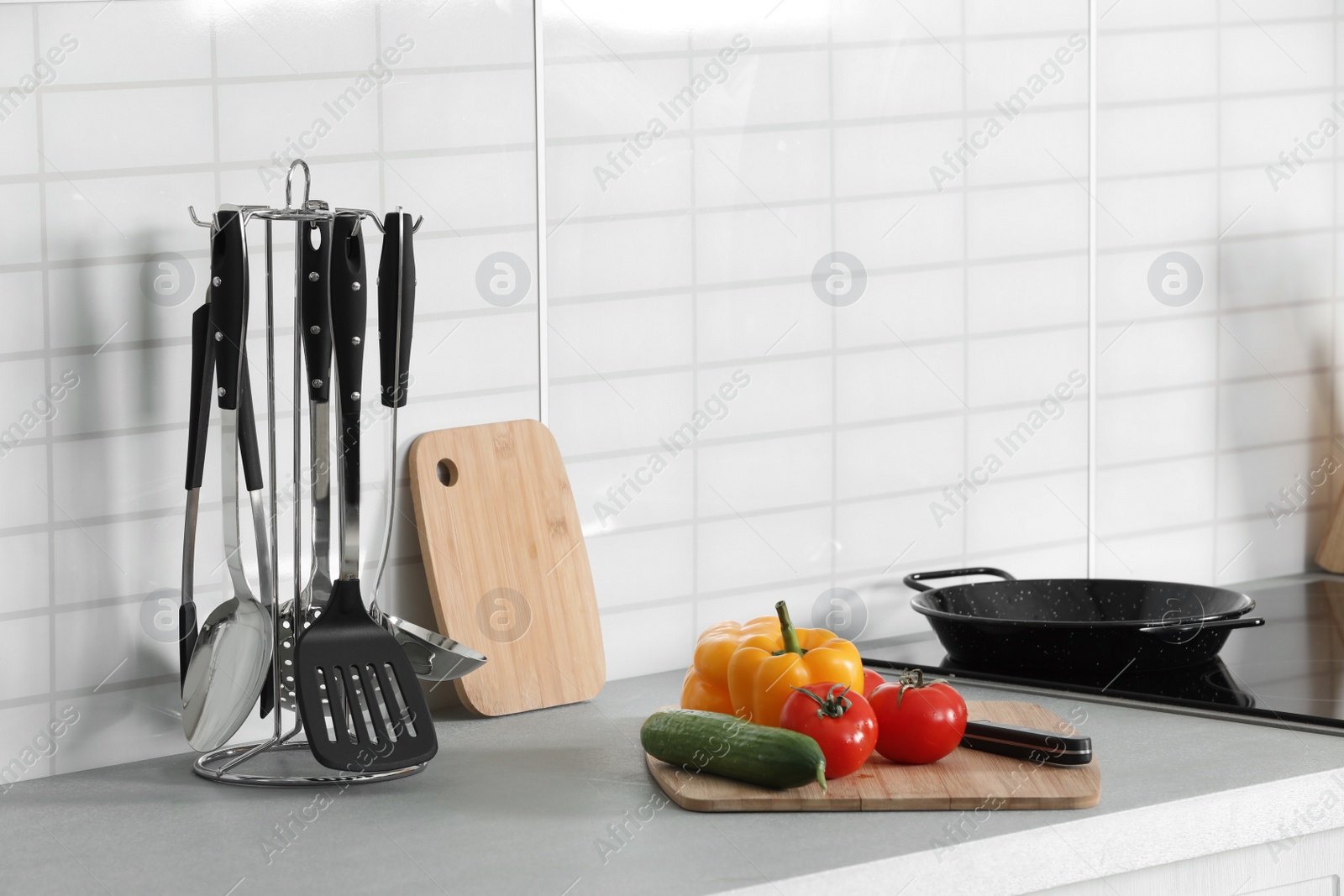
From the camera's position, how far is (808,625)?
145 centimetres

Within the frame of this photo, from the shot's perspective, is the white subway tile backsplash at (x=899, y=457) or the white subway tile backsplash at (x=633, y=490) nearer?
the white subway tile backsplash at (x=633, y=490)

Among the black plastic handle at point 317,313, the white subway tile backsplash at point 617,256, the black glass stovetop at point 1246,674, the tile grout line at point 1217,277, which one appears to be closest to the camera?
the black plastic handle at point 317,313

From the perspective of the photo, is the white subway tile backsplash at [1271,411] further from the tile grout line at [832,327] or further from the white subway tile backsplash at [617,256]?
the white subway tile backsplash at [617,256]

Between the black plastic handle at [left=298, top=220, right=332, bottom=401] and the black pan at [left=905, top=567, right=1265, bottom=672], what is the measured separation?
1.96ft

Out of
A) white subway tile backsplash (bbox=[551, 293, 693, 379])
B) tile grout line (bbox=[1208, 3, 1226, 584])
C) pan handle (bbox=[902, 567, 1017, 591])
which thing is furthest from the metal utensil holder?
tile grout line (bbox=[1208, 3, 1226, 584])

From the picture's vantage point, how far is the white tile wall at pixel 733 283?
108cm

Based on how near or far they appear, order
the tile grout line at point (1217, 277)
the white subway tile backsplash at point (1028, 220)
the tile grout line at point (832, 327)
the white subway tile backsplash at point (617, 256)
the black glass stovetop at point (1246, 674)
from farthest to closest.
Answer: the tile grout line at point (1217, 277) < the white subway tile backsplash at point (1028, 220) < the tile grout line at point (832, 327) < the white subway tile backsplash at point (617, 256) < the black glass stovetop at point (1246, 674)

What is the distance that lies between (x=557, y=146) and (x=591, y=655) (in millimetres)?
459

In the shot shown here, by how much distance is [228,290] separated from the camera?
3.40 ft

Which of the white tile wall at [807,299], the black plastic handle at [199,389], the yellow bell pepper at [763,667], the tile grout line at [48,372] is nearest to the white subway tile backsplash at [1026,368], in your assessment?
the white tile wall at [807,299]

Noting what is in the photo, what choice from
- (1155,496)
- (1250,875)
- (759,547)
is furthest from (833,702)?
(1155,496)

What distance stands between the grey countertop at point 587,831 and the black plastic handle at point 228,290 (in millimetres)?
314

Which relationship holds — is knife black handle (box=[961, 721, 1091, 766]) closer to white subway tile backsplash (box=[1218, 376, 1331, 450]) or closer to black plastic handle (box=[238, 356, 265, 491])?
black plastic handle (box=[238, 356, 265, 491])

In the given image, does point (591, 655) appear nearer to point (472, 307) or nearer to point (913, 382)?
point (472, 307)
